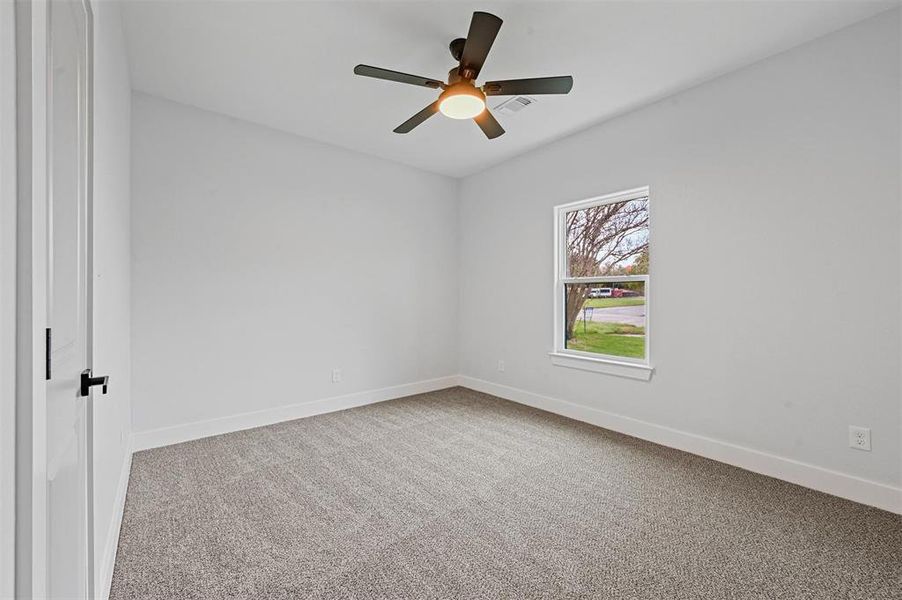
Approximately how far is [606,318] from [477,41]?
8.34 ft

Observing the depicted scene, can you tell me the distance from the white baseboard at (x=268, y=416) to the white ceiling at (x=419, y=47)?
247cm

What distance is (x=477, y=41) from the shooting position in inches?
78.7

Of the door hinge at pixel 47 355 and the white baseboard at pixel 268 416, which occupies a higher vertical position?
the door hinge at pixel 47 355

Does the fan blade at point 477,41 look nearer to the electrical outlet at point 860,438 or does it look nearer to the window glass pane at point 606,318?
the window glass pane at point 606,318

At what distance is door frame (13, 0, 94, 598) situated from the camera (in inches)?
26.0

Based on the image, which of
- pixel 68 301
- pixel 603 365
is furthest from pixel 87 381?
pixel 603 365

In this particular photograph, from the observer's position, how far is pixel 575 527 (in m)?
2.09

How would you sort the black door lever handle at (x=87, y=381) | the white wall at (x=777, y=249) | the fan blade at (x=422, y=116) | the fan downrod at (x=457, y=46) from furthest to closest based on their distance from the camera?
the fan blade at (x=422, y=116), the fan downrod at (x=457, y=46), the white wall at (x=777, y=249), the black door lever handle at (x=87, y=381)

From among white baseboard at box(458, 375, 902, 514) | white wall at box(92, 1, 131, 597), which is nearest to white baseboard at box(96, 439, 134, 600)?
white wall at box(92, 1, 131, 597)

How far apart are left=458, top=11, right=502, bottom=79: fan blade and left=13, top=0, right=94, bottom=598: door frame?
1.54 meters

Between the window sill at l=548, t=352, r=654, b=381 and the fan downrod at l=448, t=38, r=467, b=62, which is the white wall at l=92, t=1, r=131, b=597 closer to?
the fan downrod at l=448, t=38, r=467, b=62

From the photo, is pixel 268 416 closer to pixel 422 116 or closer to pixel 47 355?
pixel 422 116

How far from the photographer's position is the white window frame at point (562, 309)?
332 cm

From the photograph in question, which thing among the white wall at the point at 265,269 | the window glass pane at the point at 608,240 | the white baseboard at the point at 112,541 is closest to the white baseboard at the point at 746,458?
the window glass pane at the point at 608,240
